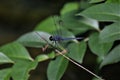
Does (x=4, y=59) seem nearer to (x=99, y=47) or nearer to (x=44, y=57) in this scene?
(x=44, y=57)

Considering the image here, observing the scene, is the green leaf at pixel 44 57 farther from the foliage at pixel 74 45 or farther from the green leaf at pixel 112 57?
the green leaf at pixel 112 57

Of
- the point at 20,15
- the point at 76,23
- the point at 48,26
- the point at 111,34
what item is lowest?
the point at 20,15

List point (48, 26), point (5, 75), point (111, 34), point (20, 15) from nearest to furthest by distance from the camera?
point (111, 34)
point (5, 75)
point (48, 26)
point (20, 15)

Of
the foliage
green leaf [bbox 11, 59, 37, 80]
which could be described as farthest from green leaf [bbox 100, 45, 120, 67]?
green leaf [bbox 11, 59, 37, 80]

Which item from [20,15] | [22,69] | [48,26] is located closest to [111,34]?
[22,69]

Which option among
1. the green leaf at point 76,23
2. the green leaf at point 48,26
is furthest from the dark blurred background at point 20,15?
the green leaf at point 76,23

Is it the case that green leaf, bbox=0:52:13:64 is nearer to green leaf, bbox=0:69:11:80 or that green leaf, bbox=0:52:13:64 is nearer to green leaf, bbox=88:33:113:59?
green leaf, bbox=0:69:11:80

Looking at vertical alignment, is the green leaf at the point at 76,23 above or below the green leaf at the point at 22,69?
below

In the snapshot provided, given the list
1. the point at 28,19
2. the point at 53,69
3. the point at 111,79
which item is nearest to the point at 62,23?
the point at 53,69
